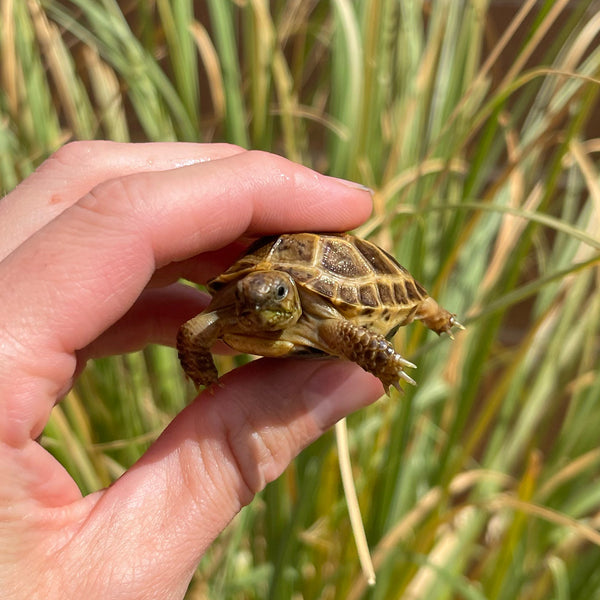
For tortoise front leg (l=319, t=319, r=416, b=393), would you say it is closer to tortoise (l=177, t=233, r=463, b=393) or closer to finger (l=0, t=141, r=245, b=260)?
tortoise (l=177, t=233, r=463, b=393)

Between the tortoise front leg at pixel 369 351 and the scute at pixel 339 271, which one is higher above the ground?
the scute at pixel 339 271

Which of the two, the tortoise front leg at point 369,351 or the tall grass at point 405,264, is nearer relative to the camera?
the tortoise front leg at point 369,351

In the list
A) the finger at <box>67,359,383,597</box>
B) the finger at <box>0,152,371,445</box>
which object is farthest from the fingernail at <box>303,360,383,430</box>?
the finger at <box>0,152,371,445</box>

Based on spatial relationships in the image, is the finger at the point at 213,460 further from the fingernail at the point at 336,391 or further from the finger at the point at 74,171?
the finger at the point at 74,171

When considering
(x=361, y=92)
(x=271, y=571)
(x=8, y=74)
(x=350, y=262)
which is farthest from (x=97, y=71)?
(x=271, y=571)

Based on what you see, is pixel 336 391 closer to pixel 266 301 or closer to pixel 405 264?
pixel 266 301

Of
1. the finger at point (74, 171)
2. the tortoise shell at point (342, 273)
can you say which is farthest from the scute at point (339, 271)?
the finger at point (74, 171)

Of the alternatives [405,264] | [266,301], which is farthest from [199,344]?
[405,264]
